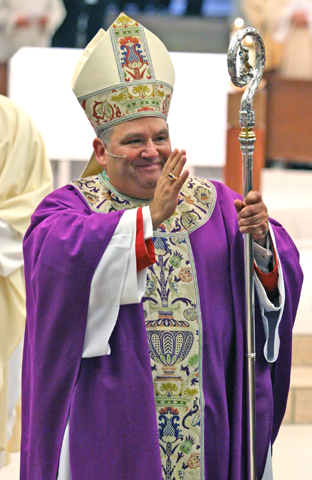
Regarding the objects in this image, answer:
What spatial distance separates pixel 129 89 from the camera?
2.79 metres

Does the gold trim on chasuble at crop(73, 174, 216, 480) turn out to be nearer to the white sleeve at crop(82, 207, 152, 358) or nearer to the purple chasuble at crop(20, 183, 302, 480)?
the purple chasuble at crop(20, 183, 302, 480)

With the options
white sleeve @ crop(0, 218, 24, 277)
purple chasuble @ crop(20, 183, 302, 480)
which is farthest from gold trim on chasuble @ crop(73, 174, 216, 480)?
white sleeve @ crop(0, 218, 24, 277)

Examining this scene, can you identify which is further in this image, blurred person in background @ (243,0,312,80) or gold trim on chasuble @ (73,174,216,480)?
blurred person in background @ (243,0,312,80)

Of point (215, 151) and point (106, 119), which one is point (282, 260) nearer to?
point (106, 119)

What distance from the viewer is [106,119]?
280cm

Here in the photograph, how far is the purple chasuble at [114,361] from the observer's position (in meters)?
2.57

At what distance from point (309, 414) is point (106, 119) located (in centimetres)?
309

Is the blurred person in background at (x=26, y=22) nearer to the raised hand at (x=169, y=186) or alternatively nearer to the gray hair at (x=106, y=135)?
the gray hair at (x=106, y=135)

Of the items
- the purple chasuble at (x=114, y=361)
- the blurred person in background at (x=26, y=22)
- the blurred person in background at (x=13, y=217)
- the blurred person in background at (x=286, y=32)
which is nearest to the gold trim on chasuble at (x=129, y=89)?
the purple chasuble at (x=114, y=361)

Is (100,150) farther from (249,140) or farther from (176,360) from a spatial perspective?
(176,360)

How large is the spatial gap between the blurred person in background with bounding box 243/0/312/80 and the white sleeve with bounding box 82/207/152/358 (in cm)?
947

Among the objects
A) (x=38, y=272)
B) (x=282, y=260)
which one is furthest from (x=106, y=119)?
(x=282, y=260)

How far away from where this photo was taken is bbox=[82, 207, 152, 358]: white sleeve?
8.23 ft

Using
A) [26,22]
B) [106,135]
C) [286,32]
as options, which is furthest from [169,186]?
[286,32]
